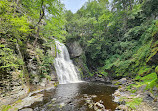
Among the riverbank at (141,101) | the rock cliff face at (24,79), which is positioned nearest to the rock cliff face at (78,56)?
the rock cliff face at (24,79)

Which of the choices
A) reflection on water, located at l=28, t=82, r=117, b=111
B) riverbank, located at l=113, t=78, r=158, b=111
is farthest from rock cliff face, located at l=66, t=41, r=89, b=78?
riverbank, located at l=113, t=78, r=158, b=111

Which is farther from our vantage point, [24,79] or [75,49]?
[75,49]

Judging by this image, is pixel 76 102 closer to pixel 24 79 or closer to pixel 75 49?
pixel 24 79

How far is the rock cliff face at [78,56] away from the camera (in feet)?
62.3

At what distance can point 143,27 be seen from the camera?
1330 centimetres

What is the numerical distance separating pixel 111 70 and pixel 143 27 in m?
9.15

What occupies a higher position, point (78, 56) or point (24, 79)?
point (78, 56)

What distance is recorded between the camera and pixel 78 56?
20812 millimetres

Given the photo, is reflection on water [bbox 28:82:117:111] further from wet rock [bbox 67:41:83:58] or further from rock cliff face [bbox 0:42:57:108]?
wet rock [bbox 67:41:83:58]

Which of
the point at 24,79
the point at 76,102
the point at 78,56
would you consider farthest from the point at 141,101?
the point at 78,56

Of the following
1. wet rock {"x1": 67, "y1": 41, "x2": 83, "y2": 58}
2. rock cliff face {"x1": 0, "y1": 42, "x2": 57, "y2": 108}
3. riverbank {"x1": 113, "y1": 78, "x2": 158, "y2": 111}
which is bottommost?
riverbank {"x1": 113, "y1": 78, "x2": 158, "y2": 111}

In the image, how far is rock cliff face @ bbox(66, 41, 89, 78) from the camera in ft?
62.3

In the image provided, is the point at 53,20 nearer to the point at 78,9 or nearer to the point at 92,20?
the point at 92,20

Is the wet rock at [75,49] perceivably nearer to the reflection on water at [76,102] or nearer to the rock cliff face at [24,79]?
the rock cliff face at [24,79]
